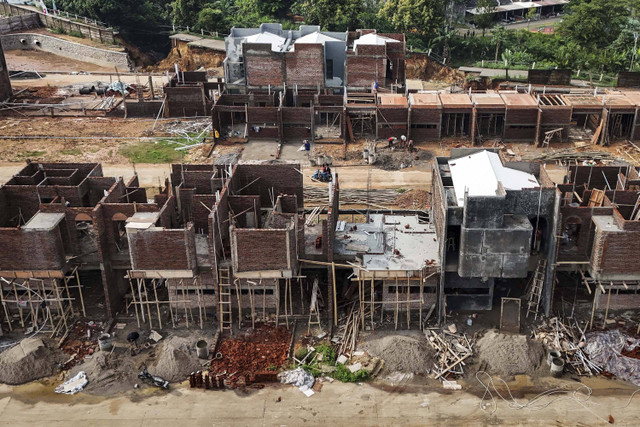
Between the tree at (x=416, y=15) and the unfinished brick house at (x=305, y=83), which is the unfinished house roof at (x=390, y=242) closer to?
the unfinished brick house at (x=305, y=83)

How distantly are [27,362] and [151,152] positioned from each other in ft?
87.1

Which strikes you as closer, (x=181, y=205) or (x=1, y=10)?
(x=181, y=205)

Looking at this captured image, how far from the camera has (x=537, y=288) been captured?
3362 centimetres

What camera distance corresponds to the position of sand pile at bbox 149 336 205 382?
3048 cm

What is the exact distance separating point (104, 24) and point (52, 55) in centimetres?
775

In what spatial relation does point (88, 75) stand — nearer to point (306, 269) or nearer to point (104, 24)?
point (104, 24)

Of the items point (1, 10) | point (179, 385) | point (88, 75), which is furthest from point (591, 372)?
point (1, 10)

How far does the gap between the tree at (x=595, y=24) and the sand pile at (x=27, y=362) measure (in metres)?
63.4

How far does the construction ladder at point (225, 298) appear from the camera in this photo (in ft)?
107

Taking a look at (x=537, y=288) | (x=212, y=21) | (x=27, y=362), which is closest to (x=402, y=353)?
(x=537, y=288)

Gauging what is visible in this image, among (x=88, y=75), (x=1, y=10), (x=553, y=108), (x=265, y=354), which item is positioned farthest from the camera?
(x=1, y=10)

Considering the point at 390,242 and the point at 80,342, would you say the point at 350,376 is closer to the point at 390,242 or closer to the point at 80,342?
the point at 390,242

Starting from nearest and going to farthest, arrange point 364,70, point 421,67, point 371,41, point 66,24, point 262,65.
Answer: point 364,70, point 262,65, point 371,41, point 421,67, point 66,24

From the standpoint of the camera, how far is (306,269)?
3566cm
